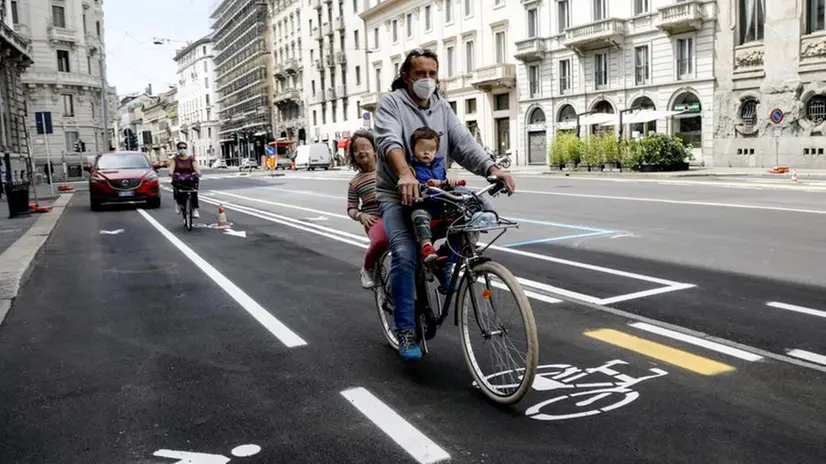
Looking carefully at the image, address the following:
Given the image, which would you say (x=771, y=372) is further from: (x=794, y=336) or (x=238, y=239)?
(x=238, y=239)

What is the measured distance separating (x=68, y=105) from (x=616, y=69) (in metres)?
43.9

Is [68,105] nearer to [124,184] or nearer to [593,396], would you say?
[124,184]

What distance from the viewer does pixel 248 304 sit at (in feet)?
22.2

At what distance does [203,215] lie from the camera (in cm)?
1775

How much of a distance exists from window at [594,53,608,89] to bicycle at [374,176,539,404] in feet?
127

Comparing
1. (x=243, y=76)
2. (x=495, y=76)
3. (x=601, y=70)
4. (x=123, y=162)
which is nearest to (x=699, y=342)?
(x=123, y=162)

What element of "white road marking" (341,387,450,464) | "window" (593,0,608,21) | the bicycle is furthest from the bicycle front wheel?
"window" (593,0,608,21)

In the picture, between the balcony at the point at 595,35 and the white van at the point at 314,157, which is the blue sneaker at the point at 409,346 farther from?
the white van at the point at 314,157

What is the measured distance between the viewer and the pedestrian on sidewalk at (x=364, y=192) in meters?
5.14

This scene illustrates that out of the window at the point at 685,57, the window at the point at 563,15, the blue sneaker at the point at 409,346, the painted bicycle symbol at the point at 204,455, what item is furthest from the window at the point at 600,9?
the painted bicycle symbol at the point at 204,455

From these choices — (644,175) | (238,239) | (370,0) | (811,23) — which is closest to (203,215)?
(238,239)

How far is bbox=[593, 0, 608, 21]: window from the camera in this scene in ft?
132

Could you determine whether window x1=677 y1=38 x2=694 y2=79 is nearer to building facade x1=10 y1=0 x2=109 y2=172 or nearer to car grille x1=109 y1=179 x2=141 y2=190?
car grille x1=109 y1=179 x2=141 y2=190

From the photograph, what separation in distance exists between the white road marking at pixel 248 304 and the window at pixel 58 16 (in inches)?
2199
